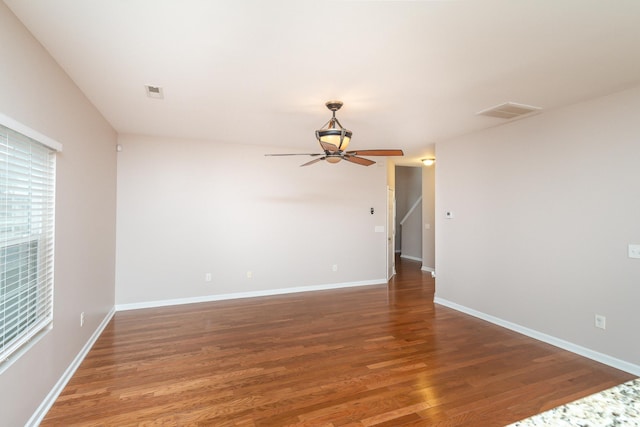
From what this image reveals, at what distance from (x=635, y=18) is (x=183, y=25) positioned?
2.87 meters

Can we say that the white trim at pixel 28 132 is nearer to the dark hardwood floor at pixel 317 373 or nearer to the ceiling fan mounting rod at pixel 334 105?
the dark hardwood floor at pixel 317 373

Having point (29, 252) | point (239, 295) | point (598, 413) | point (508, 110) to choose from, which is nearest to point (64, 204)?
point (29, 252)

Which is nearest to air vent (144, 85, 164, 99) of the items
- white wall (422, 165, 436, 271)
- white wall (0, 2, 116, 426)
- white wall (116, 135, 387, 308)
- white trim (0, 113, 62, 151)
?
white wall (0, 2, 116, 426)

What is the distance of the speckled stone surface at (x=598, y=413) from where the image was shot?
0.77 metres

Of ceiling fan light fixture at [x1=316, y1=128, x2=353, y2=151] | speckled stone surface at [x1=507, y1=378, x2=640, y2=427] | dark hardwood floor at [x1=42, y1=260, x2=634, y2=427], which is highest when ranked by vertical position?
ceiling fan light fixture at [x1=316, y1=128, x2=353, y2=151]

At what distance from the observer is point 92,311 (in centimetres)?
356

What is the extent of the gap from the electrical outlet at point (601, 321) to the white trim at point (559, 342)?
0.28 m

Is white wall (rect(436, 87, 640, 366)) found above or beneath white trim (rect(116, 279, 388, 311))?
above

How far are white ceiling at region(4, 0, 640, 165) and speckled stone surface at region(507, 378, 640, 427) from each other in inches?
77.8

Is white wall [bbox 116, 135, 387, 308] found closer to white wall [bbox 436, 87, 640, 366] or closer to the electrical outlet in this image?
white wall [bbox 436, 87, 640, 366]

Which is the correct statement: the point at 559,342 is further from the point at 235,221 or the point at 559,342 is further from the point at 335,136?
the point at 235,221

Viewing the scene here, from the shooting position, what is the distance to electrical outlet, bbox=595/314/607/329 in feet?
10.4

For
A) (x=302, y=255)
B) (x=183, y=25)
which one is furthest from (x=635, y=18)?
(x=302, y=255)

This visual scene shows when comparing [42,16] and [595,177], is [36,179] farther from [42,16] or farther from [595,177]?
[595,177]
